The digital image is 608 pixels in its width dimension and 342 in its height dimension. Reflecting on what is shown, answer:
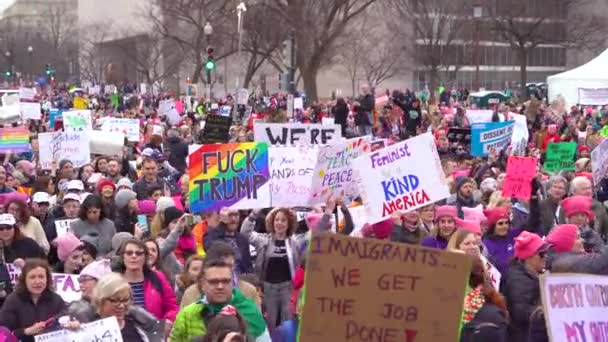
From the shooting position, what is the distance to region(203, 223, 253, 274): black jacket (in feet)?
32.2

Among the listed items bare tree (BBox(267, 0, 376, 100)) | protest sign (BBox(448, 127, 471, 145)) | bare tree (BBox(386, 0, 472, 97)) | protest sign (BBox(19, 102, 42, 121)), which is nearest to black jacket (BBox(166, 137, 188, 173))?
protest sign (BBox(448, 127, 471, 145))

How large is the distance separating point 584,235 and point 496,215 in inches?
27.6

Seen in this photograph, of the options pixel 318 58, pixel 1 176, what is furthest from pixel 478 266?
pixel 318 58

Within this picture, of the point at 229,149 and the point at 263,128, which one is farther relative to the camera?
the point at 263,128

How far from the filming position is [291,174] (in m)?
11.8

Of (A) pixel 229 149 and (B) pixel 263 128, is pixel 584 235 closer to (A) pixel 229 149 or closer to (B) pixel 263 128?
(A) pixel 229 149

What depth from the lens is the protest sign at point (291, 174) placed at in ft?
38.0

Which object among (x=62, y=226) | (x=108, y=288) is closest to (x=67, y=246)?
(x=62, y=226)

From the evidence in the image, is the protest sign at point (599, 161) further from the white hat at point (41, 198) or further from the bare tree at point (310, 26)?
the bare tree at point (310, 26)

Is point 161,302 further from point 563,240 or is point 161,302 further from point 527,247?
point 563,240

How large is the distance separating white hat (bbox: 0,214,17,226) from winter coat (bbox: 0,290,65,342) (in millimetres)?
2073

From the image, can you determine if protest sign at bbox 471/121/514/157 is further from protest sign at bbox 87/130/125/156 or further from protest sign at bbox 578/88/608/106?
protest sign at bbox 578/88/608/106

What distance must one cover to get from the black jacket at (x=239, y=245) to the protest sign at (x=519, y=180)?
2989 millimetres

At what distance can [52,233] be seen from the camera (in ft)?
35.7
